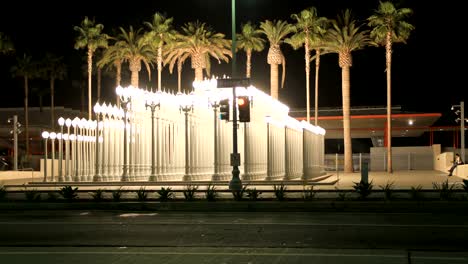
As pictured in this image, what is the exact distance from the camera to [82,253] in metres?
11.3

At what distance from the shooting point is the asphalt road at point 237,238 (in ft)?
35.3

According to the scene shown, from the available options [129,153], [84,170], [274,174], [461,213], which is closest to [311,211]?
[461,213]

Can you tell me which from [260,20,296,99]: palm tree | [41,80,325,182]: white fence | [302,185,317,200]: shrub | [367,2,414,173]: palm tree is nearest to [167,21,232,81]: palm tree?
[260,20,296,99]: palm tree

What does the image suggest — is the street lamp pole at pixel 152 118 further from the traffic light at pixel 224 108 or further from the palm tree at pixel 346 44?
the palm tree at pixel 346 44

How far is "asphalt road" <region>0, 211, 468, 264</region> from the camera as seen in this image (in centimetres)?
1076

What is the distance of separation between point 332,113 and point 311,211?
57.5 meters

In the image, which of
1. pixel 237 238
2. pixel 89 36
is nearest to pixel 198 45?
pixel 89 36

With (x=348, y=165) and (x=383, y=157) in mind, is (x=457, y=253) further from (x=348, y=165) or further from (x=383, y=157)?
(x=383, y=157)

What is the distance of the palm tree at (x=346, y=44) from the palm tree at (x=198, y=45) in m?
9.79

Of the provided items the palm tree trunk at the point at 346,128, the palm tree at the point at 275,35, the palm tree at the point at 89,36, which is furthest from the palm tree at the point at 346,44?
the palm tree at the point at 89,36

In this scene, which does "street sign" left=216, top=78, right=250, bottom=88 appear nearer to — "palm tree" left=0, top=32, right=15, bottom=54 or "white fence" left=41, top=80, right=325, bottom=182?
"white fence" left=41, top=80, right=325, bottom=182

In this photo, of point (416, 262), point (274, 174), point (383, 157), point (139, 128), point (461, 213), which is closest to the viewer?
point (416, 262)

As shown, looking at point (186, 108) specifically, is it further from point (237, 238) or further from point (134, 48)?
point (134, 48)

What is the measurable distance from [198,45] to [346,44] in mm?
12735
